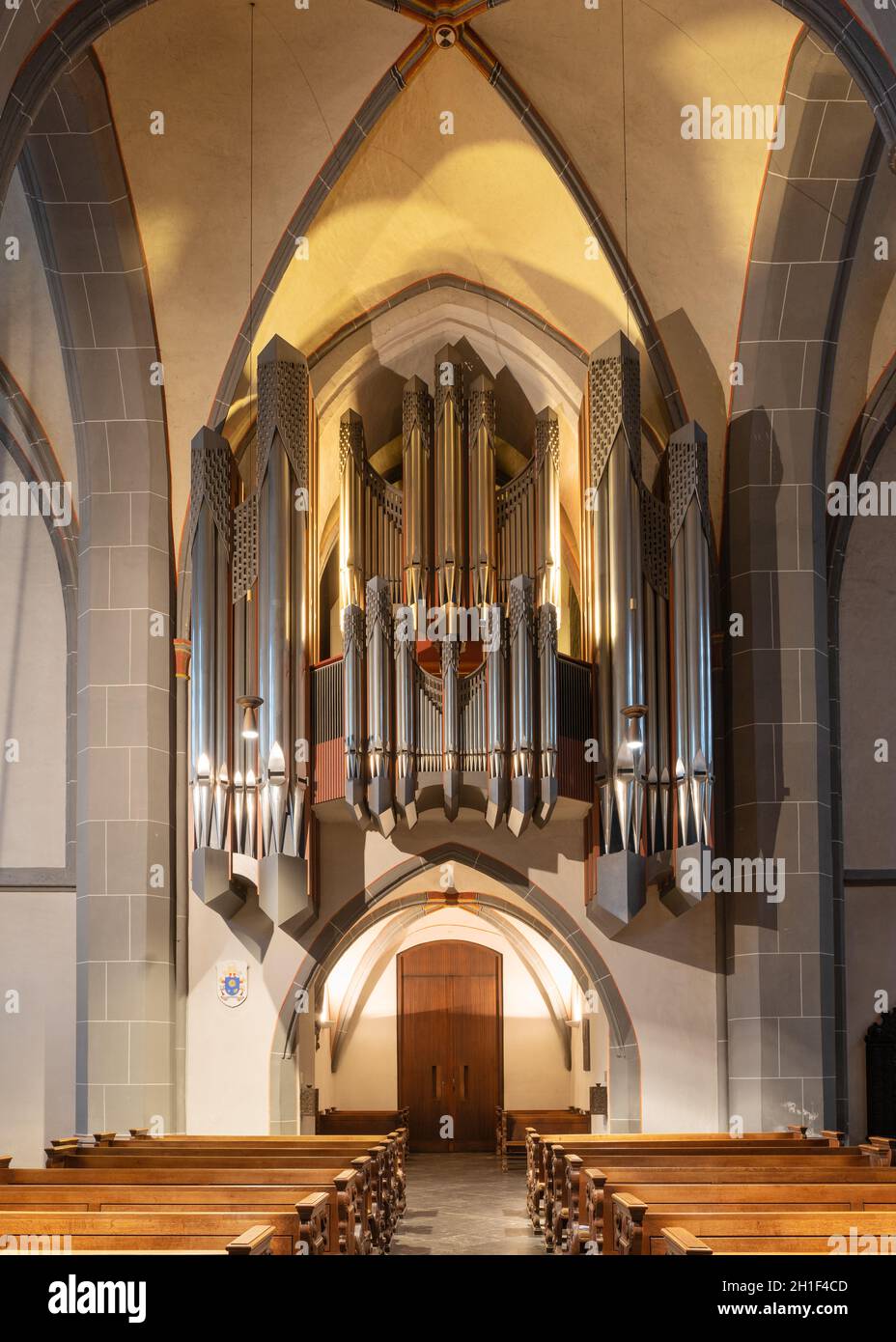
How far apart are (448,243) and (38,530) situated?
4.71 metres

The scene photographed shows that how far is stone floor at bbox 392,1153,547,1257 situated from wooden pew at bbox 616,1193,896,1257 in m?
1.95

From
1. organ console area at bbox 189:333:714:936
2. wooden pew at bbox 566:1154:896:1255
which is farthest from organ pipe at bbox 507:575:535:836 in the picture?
wooden pew at bbox 566:1154:896:1255

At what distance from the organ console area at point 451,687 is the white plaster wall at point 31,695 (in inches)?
86.7

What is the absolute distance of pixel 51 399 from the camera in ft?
43.4

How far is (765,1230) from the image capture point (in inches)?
231

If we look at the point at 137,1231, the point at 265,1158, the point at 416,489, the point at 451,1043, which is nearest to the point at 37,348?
the point at 416,489

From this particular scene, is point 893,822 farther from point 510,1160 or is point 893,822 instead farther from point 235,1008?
point 510,1160

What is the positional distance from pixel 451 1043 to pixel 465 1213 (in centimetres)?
1001

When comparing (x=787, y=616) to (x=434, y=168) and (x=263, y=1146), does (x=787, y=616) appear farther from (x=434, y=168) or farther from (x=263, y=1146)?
(x=263, y=1146)

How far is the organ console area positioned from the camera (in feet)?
37.9

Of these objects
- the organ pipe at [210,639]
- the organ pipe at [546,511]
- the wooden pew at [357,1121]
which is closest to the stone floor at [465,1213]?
the wooden pew at [357,1121]

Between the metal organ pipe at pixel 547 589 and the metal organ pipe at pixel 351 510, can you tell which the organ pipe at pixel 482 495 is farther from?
the metal organ pipe at pixel 351 510

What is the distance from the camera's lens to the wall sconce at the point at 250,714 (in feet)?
38.2
